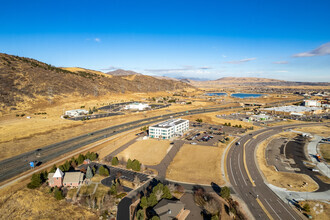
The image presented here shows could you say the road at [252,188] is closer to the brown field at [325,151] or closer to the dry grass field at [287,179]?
the dry grass field at [287,179]

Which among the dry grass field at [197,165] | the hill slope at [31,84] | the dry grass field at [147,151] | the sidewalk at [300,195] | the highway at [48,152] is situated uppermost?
the hill slope at [31,84]

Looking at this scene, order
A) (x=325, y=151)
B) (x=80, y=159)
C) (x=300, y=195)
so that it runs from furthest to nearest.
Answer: (x=325, y=151) → (x=80, y=159) → (x=300, y=195)

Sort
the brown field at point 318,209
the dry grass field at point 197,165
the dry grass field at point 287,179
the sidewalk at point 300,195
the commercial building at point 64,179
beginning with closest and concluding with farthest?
the brown field at point 318,209
the sidewalk at point 300,195
the commercial building at point 64,179
the dry grass field at point 287,179
the dry grass field at point 197,165

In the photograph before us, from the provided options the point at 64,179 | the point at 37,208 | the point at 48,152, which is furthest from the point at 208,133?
the point at 37,208

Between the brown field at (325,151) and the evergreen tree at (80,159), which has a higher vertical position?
the evergreen tree at (80,159)

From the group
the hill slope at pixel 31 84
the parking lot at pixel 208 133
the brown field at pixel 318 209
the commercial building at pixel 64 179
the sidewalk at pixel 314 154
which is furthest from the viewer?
the hill slope at pixel 31 84

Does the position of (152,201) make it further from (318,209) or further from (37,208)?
(318,209)

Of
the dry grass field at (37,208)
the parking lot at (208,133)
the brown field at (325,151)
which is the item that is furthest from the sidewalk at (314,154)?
the dry grass field at (37,208)
